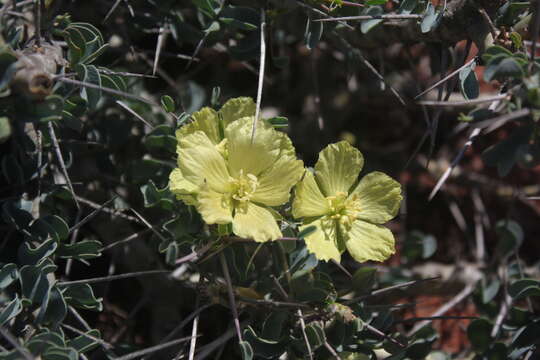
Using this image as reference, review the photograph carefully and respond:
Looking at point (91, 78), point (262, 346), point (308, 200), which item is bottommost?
point (262, 346)

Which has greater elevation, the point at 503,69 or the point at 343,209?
the point at 503,69

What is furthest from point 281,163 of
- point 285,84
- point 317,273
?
point 285,84

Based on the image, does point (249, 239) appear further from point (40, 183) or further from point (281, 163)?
point (40, 183)

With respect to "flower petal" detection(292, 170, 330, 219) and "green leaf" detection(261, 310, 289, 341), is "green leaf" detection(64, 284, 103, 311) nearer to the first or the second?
"green leaf" detection(261, 310, 289, 341)

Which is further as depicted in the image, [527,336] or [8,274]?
[527,336]

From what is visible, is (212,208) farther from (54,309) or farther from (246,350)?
(54,309)

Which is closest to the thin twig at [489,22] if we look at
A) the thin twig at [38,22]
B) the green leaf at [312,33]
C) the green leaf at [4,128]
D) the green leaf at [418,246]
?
the green leaf at [312,33]

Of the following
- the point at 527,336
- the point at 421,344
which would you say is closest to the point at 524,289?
the point at 527,336
